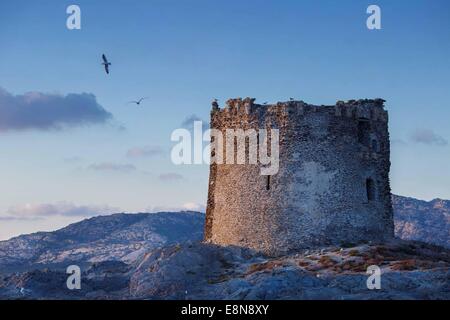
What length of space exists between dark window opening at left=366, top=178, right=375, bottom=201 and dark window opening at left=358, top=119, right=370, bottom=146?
233cm

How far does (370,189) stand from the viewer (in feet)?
149

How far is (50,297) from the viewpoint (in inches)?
1511

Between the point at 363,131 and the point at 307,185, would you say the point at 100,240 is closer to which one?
the point at 363,131

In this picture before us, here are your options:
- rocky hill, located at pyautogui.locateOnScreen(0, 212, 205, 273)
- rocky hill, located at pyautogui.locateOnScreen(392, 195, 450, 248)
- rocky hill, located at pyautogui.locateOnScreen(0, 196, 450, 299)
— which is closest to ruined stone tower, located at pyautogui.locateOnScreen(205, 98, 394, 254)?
rocky hill, located at pyautogui.locateOnScreen(0, 196, 450, 299)

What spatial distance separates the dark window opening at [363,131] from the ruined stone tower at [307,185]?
6 centimetres

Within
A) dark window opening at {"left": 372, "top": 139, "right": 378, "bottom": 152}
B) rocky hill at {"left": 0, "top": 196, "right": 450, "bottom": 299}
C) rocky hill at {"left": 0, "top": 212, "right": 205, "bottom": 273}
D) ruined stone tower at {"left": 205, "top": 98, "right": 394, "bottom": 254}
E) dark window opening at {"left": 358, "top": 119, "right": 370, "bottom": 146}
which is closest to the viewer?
rocky hill at {"left": 0, "top": 196, "right": 450, "bottom": 299}

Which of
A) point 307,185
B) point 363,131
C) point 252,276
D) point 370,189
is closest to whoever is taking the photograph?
point 252,276

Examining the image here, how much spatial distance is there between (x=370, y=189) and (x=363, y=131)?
350 cm

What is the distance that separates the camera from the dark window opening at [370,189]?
148 ft

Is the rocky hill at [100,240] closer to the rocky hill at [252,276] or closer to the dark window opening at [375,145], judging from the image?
the rocky hill at [252,276]

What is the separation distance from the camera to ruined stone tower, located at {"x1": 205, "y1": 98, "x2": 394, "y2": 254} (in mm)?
43344

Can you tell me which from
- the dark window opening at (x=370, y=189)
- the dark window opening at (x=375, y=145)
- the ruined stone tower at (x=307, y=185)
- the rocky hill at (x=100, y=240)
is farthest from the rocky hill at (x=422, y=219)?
the ruined stone tower at (x=307, y=185)

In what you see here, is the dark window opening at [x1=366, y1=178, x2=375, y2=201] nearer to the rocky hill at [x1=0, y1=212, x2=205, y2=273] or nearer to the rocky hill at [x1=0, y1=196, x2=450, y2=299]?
the rocky hill at [x1=0, y1=196, x2=450, y2=299]

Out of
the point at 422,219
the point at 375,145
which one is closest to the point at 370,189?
the point at 375,145
